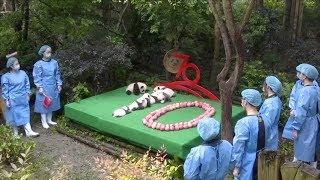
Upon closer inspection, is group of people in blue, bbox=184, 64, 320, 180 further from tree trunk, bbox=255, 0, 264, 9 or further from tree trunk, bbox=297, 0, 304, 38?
tree trunk, bbox=297, 0, 304, 38

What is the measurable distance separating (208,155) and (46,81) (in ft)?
16.8

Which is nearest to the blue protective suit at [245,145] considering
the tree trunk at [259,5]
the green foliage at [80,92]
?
the green foliage at [80,92]

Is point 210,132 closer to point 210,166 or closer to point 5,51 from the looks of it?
point 210,166

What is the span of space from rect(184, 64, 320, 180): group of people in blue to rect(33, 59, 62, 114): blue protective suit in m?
4.52

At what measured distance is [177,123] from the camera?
7.48 m

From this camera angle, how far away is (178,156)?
6715 mm

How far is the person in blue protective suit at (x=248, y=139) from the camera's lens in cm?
515

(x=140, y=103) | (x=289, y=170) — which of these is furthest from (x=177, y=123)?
(x=289, y=170)

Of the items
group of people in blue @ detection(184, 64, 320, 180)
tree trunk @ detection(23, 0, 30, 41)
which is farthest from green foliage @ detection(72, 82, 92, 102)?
group of people in blue @ detection(184, 64, 320, 180)

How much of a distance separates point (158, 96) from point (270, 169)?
19.3 feet

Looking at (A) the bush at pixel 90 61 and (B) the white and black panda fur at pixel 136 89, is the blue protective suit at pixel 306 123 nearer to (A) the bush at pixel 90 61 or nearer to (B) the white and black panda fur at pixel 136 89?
(B) the white and black panda fur at pixel 136 89

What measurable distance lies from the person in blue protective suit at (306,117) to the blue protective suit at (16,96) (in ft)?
16.3

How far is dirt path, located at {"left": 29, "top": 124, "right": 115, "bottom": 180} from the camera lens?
22.0ft

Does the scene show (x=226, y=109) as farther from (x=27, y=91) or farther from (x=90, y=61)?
(x=27, y=91)
